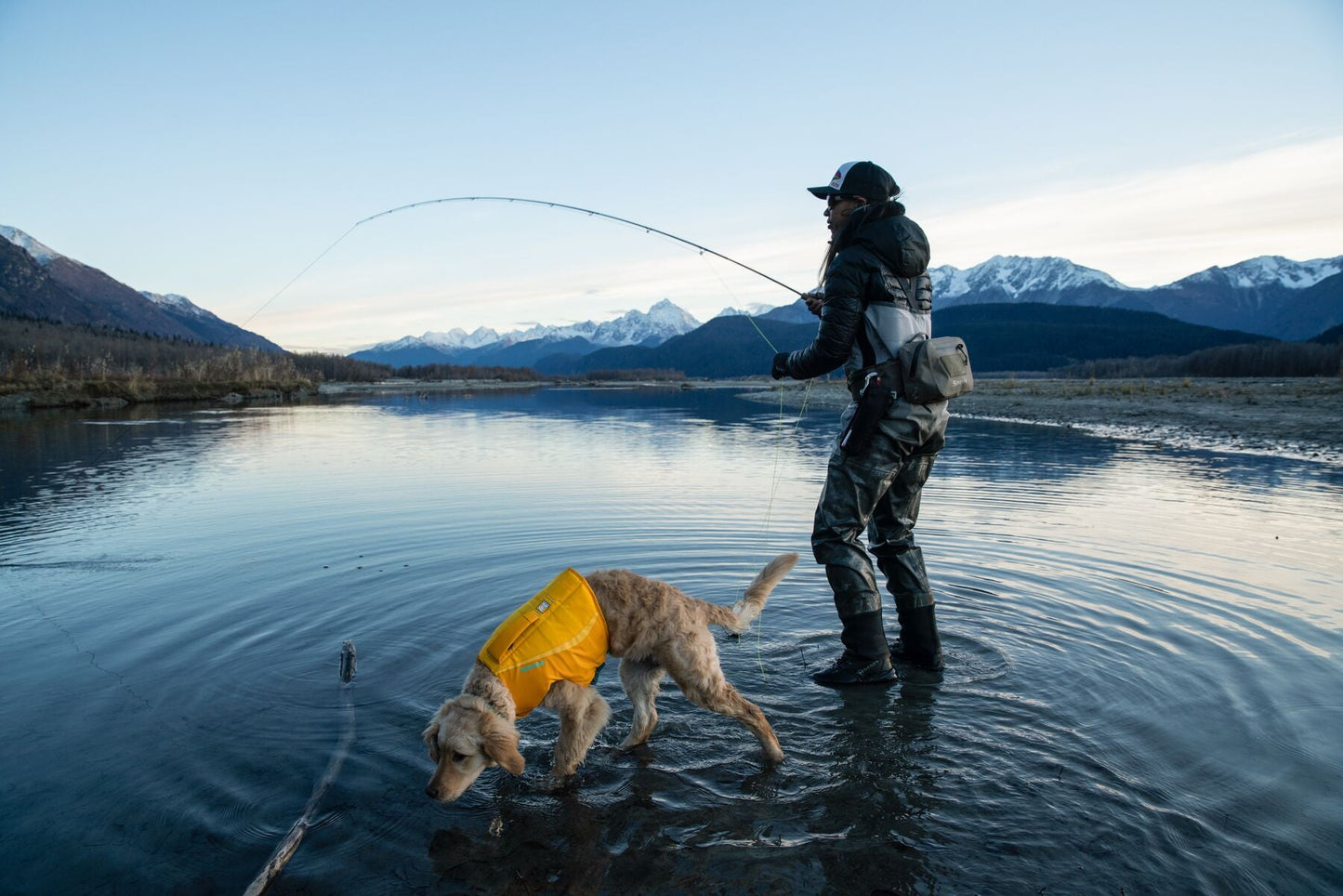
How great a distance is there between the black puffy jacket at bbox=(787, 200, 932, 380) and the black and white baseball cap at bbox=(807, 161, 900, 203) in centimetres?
26

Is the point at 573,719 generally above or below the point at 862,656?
above

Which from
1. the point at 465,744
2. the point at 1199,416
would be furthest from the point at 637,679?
the point at 1199,416

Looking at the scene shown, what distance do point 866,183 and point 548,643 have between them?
14.1 feet

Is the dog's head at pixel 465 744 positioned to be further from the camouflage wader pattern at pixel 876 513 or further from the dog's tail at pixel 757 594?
the camouflage wader pattern at pixel 876 513

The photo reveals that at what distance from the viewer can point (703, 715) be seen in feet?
18.4

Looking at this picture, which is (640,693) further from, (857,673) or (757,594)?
(857,673)

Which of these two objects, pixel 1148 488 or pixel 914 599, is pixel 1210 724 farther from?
pixel 1148 488

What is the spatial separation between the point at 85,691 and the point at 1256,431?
29.2 metres

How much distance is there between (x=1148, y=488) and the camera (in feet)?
46.2

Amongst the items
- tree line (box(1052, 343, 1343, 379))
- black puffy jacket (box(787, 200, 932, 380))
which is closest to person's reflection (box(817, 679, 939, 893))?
black puffy jacket (box(787, 200, 932, 380))

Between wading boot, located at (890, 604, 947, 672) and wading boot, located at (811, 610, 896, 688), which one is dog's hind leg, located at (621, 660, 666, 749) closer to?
wading boot, located at (811, 610, 896, 688)

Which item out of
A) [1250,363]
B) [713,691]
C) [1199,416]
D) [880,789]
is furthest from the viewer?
[1250,363]

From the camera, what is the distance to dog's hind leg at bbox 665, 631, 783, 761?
15.2 feet

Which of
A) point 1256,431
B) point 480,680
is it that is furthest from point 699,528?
point 1256,431
